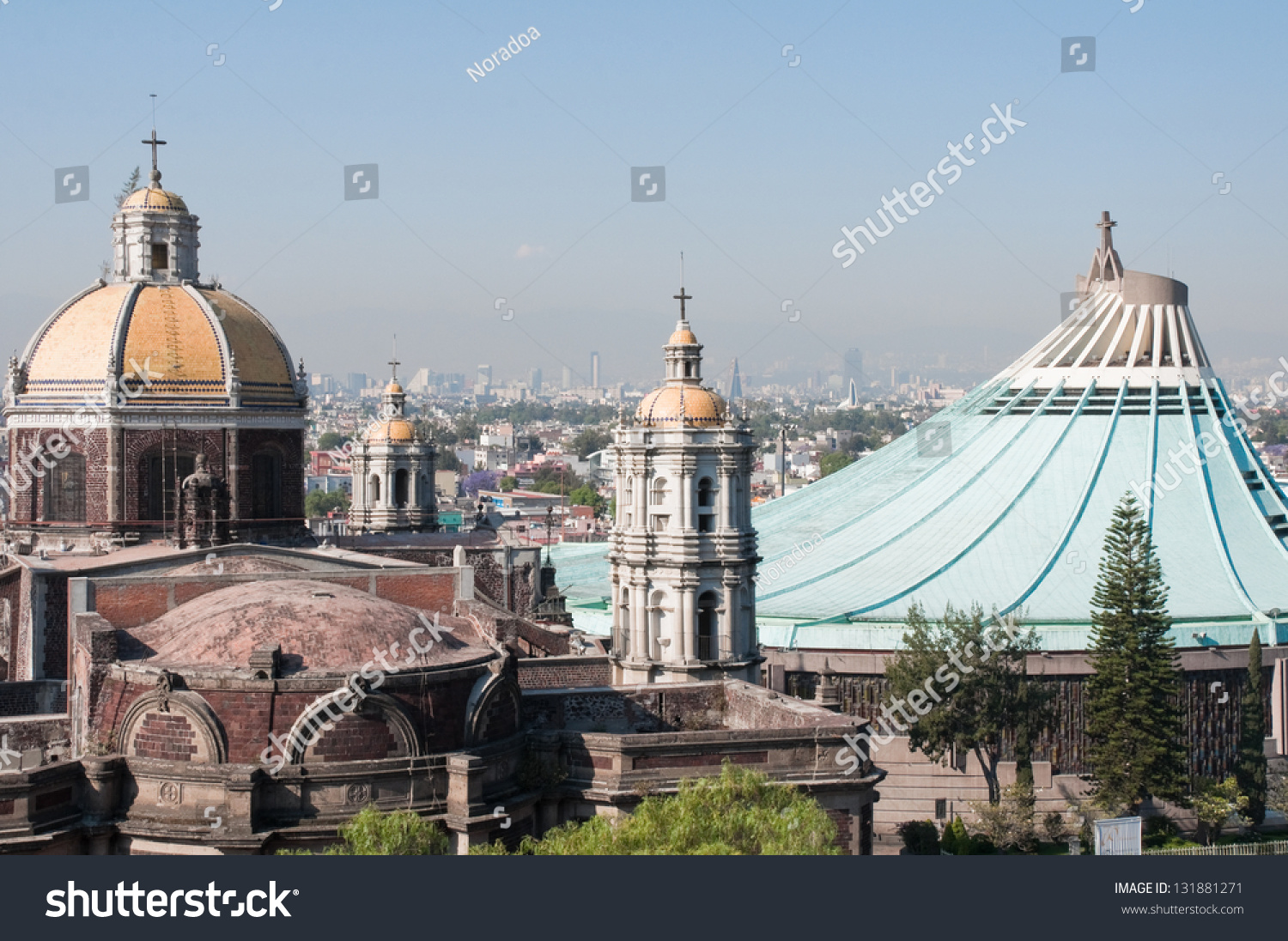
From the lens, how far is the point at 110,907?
1664cm

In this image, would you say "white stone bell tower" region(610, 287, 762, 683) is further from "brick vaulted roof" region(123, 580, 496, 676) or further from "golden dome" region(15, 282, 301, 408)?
"brick vaulted roof" region(123, 580, 496, 676)

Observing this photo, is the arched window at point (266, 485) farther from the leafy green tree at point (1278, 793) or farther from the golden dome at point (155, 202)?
the leafy green tree at point (1278, 793)

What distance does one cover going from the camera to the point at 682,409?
1294 inches

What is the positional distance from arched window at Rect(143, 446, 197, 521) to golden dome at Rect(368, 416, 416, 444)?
19.0 meters

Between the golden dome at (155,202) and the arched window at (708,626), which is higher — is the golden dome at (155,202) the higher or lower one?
the higher one

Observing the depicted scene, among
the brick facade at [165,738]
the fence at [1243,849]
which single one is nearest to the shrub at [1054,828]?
the fence at [1243,849]

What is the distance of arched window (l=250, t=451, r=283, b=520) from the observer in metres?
33.5

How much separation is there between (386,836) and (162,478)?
14.3 meters

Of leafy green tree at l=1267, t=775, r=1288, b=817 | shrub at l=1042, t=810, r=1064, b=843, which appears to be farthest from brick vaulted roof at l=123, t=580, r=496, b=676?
leafy green tree at l=1267, t=775, r=1288, b=817

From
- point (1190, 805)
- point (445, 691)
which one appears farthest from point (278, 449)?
point (1190, 805)

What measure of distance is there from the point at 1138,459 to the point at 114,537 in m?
31.1

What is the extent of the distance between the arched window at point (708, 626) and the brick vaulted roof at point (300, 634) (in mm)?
8799

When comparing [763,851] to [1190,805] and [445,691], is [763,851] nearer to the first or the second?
[445,691]

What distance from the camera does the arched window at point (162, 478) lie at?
106 ft
